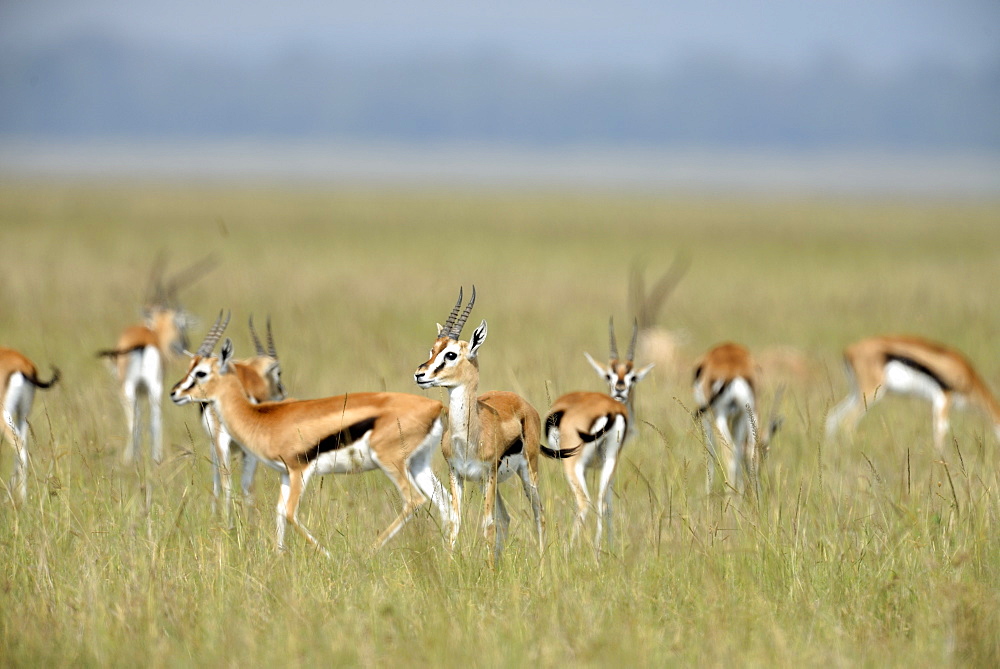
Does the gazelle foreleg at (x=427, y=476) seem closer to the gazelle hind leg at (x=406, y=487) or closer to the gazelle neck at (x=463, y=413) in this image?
the gazelle hind leg at (x=406, y=487)

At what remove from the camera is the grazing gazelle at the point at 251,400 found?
19.5ft

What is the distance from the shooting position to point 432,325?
50.1 ft

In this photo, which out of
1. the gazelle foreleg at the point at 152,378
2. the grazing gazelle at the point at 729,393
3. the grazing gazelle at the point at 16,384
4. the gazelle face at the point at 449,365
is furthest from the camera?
the gazelle foreleg at the point at 152,378

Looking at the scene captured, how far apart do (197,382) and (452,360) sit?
64.7 inches

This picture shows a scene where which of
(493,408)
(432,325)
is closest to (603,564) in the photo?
(493,408)

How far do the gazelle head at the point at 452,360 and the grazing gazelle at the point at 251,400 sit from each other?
3.65 ft

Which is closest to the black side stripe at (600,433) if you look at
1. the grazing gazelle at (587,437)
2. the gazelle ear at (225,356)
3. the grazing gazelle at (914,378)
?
the grazing gazelle at (587,437)

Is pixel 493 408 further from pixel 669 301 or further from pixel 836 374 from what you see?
pixel 669 301

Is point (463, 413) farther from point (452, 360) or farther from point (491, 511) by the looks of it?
point (491, 511)

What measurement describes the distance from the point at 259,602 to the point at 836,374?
9.10 metres

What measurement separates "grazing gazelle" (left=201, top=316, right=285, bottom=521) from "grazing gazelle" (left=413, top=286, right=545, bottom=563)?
3.65 feet

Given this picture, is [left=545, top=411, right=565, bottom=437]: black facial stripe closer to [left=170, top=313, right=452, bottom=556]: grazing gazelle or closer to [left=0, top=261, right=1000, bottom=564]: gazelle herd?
[left=0, top=261, right=1000, bottom=564]: gazelle herd

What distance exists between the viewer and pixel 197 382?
6.03 meters

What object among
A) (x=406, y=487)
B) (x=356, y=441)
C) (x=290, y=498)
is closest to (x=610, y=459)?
(x=406, y=487)
